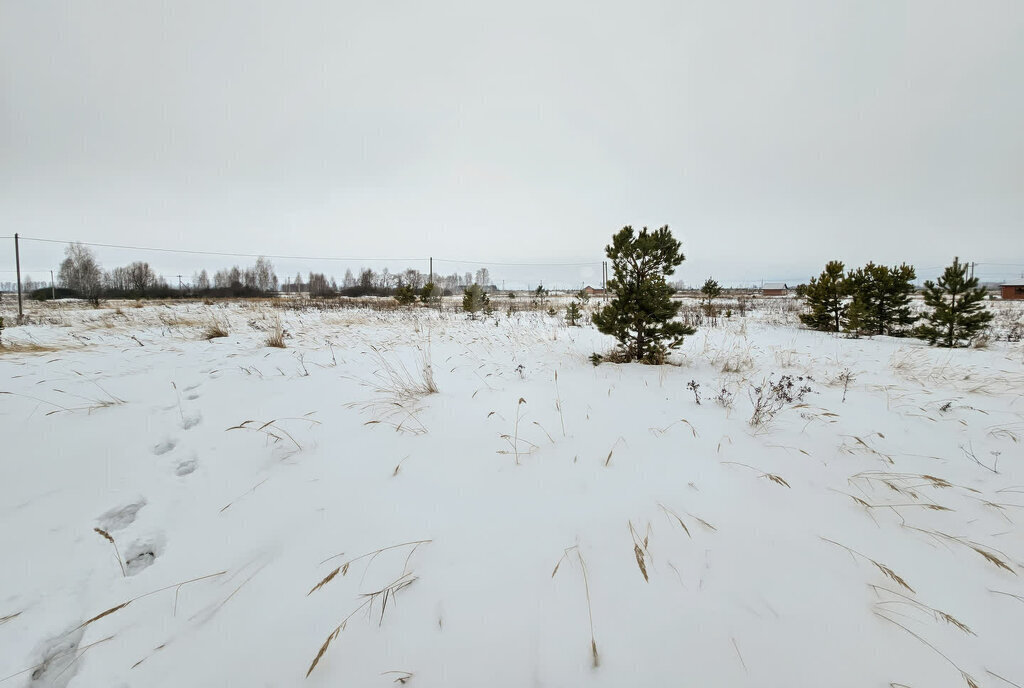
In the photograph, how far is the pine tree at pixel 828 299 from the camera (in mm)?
11375

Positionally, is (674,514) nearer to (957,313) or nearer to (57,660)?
(57,660)

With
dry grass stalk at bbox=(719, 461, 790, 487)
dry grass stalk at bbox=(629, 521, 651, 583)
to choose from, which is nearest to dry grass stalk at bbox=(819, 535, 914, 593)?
dry grass stalk at bbox=(719, 461, 790, 487)

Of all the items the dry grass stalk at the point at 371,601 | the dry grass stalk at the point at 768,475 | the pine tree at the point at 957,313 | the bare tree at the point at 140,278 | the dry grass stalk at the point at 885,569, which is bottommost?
the dry grass stalk at the point at 371,601

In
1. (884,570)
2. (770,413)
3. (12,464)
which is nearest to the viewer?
(884,570)

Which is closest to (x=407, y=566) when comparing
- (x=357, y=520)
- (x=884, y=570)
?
(x=357, y=520)

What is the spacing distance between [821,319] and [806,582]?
46.2ft

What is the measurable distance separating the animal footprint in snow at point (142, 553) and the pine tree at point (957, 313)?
1353 centimetres

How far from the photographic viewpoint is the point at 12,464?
2.08m

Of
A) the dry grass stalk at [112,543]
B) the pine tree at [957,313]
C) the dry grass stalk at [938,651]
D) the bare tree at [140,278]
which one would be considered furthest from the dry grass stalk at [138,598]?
the bare tree at [140,278]

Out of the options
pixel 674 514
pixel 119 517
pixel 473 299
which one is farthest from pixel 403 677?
pixel 473 299

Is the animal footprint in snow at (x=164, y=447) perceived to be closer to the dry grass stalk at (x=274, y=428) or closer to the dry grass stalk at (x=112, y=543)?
the dry grass stalk at (x=274, y=428)

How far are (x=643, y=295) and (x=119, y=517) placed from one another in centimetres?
530

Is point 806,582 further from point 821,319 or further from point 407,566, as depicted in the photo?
Answer: point 821,319

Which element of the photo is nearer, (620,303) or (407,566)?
(407,566)
